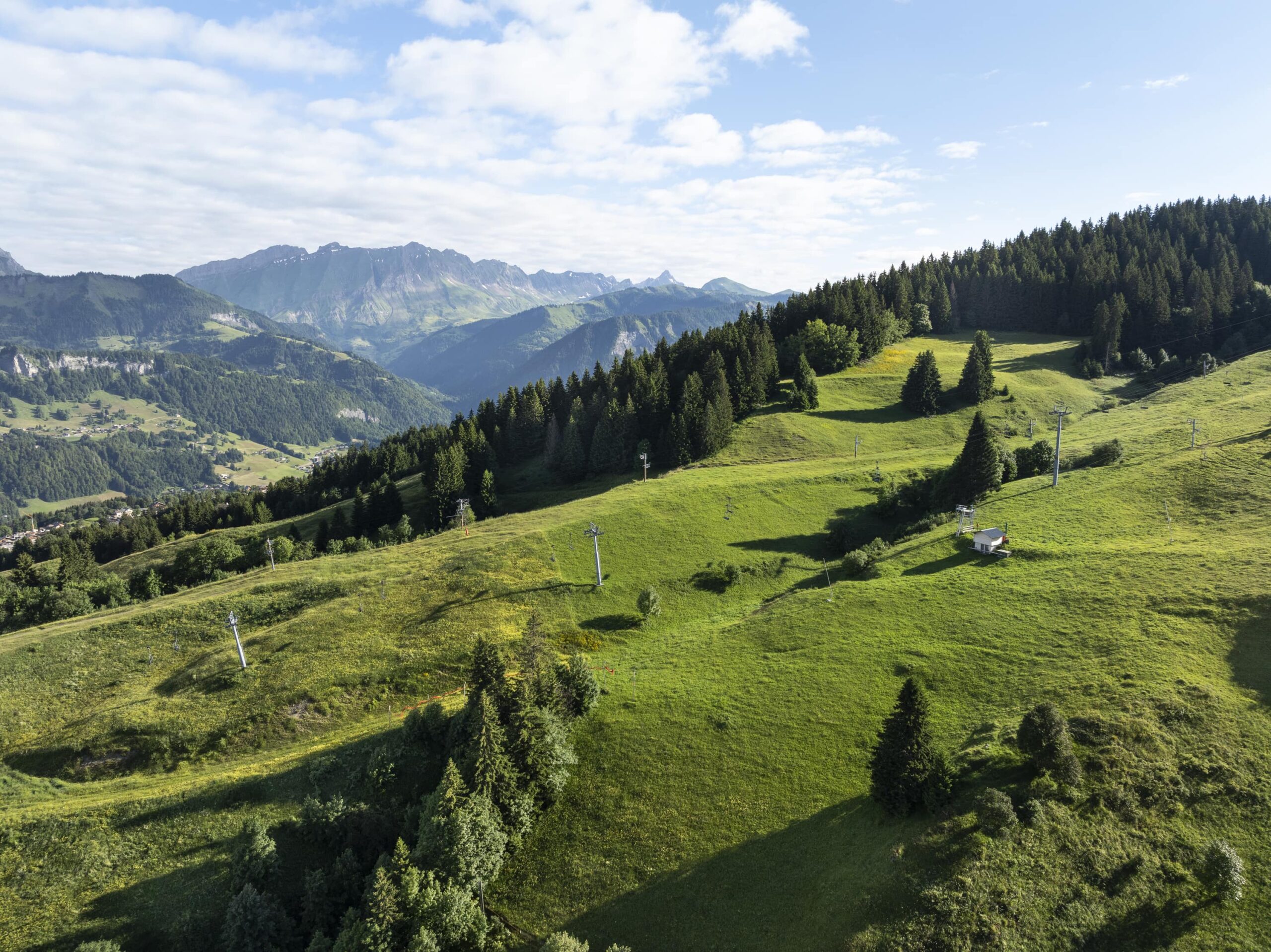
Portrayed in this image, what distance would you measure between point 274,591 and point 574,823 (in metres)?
48.9

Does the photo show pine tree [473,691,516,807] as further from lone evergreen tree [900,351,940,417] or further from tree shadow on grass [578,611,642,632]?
lone evergreen tree [900,351,940,417]

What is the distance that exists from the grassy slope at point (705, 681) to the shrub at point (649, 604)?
1.07 metres

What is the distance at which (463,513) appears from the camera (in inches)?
3765

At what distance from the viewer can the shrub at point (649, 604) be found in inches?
2416

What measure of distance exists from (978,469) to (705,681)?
48.8 meters

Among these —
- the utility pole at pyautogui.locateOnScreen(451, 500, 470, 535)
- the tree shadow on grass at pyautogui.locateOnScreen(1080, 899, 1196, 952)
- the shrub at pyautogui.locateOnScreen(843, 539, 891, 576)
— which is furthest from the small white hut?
the utility pole at pyautogui.locateOnScreen(451, 500, 470, 535)

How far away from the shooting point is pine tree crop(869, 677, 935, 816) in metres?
32.1

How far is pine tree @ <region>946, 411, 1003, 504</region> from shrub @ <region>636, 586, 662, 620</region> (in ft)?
136

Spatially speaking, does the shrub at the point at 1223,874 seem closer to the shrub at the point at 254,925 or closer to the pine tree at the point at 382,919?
the pine tree at the point at 382,919

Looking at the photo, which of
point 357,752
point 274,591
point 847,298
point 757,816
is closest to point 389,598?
point 274,591

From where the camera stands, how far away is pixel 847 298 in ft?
501

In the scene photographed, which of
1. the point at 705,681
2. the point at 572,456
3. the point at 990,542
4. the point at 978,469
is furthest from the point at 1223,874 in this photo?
the point at 572,456

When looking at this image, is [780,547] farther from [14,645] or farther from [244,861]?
[14,645]

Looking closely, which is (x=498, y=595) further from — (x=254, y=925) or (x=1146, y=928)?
(x=1146, y=928)
